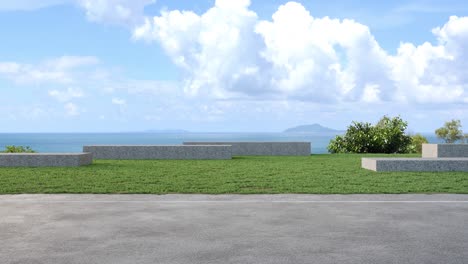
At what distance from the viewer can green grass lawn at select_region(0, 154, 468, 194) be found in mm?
13180

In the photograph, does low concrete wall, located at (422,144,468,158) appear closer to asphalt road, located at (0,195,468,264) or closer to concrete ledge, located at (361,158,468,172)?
concrete ledge, located at (361,158,468,172)

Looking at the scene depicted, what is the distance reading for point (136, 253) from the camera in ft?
22.1

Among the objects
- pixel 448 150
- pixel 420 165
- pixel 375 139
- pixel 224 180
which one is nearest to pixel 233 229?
pixel 224 180

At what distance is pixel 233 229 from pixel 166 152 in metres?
17.0

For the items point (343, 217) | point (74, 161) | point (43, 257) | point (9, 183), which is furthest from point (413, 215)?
point (74, 161)

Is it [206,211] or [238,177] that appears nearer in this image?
[206,211]

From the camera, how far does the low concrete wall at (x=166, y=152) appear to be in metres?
24.9

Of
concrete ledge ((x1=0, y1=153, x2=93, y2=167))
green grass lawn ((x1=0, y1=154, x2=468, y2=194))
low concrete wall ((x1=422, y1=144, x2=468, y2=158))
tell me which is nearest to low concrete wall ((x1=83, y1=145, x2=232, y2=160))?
concrete ledge ((x1=0, y1=153, x2=93, y2=167))

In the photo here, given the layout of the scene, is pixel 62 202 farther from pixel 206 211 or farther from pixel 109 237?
pixel 109 237

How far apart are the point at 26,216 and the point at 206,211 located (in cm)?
305

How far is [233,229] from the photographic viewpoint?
8.22 m

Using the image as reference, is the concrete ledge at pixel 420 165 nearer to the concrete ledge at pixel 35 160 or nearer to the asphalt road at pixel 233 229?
the asphalt road at pixel 233 229

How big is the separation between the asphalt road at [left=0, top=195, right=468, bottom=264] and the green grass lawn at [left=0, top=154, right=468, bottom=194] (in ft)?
4.07

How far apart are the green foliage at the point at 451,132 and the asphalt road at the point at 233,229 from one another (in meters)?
56.2
